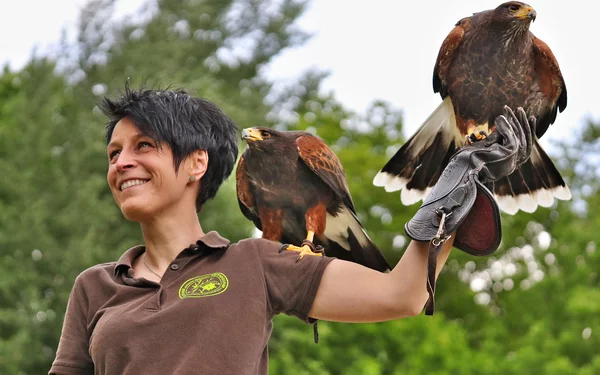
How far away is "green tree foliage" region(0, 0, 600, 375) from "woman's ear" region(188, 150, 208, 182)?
11.2 metres

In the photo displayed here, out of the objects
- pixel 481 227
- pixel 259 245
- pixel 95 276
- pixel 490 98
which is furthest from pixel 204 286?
pixel 490 98

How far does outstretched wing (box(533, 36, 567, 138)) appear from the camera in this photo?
9.67ft

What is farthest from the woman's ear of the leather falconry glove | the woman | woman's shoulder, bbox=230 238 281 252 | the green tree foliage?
the green tree foliage

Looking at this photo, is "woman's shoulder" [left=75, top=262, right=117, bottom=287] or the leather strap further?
"woman's shoulder" [left=75, top=262, right=117, bottom=287]

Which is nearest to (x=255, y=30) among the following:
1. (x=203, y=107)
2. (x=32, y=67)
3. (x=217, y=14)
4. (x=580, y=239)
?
(x=217, y=14)

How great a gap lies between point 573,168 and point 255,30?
8.74 m

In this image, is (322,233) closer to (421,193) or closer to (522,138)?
(421,193)

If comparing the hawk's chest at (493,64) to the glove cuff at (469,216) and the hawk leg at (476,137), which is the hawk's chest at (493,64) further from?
the glove cuff at (469,216)

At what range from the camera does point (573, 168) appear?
72.5 feet

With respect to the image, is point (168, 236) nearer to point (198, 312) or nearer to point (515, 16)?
point (198, 312)

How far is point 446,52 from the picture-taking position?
9.95 feet

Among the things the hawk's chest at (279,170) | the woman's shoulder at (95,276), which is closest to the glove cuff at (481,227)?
the hawk's chest at (279,170)

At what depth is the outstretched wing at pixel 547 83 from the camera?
9.67 feet

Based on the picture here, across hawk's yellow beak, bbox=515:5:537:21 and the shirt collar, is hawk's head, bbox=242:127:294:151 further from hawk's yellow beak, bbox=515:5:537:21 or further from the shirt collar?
hawk's yellow beak, bbox=515:5:537:21
